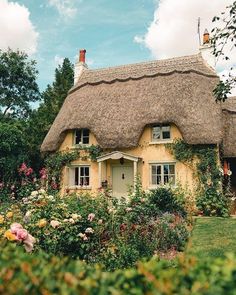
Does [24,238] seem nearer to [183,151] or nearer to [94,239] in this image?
[94,239]

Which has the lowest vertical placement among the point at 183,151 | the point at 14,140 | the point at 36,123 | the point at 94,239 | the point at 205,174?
the point at 94,239

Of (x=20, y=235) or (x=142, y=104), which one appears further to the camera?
(x=142, y=104)

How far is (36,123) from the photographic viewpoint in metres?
25.8

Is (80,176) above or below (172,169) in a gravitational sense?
below

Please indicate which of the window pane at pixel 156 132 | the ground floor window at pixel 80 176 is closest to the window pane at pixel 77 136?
the ground floor window at pixel 80 176

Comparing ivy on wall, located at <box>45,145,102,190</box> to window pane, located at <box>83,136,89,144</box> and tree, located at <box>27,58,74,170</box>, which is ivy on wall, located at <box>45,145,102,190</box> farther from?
tree, located at <box>27,58,74,170</box>

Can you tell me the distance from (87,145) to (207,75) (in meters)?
7.92

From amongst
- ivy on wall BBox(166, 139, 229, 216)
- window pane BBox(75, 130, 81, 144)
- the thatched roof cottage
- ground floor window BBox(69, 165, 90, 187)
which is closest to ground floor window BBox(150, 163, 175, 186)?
the thatched roof cottage

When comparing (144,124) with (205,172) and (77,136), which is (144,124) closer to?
(205,172)

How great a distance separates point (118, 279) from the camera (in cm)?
232

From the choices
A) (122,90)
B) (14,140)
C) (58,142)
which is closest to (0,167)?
(14,140)

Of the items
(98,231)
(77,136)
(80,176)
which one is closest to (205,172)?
(80,176)

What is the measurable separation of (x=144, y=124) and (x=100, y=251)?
12031 millimetres

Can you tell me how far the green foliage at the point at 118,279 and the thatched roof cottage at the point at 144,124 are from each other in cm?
1426
